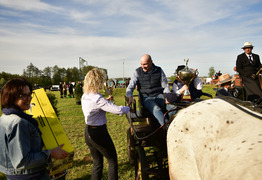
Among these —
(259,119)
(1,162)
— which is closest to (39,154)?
(1,162)

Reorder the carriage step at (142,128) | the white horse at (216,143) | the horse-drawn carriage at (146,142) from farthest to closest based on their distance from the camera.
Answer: the carriage step at (142,128) → the horse-drawn carriage at (146,142) → the white horse at (216,143)

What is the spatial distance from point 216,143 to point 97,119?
1577 mm

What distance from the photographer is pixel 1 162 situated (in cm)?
142

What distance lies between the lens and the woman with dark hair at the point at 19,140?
1.33 metres

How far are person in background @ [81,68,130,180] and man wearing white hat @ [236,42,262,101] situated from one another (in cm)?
425

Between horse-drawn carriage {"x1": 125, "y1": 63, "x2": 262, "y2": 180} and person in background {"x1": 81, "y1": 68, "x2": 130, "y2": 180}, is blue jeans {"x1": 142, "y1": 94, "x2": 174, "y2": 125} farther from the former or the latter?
person in background {"x1": 81, "y1": 68, "x2": 130, "y2": 180}

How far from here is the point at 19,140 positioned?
4.34 ft

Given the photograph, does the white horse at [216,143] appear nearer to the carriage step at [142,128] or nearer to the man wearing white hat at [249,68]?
the carriage step at [142,128]

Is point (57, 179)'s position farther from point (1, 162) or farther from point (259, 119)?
point (259, 119)

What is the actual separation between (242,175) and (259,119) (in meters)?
0.49

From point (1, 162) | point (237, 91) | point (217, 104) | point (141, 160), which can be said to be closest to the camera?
point (1, 162)

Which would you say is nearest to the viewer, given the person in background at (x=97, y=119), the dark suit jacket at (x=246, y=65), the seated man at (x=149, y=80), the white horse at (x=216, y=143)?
the white horse at (x=216, y=143)

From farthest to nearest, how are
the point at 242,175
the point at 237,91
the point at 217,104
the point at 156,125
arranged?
the point at 237,91 < the point at 156,125 < the point at 217,104 < the point at 242,175

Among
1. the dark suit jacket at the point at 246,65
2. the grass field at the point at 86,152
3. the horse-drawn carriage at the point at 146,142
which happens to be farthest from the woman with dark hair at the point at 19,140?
the dark suit jacket at the point at 246,65
